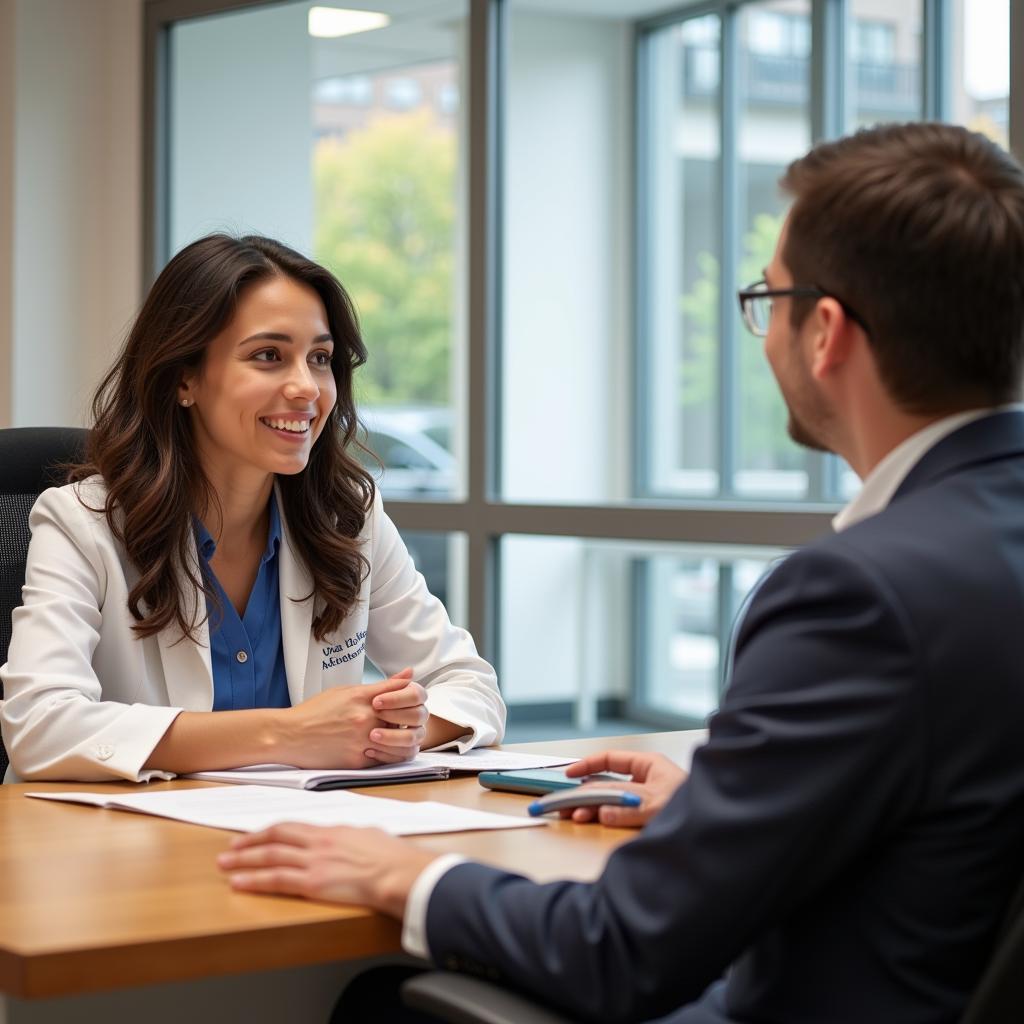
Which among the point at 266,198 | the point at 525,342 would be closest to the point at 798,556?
the point at 266,198

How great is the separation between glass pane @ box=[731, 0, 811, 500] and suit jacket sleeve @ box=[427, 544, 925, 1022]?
21.8ft

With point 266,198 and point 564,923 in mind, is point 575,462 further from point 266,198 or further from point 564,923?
point 564,923

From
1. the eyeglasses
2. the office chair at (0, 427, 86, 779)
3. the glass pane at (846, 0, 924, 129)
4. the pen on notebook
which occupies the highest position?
the glass pane at (846, 0, 924, 129)

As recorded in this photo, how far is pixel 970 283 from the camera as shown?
1.16 m

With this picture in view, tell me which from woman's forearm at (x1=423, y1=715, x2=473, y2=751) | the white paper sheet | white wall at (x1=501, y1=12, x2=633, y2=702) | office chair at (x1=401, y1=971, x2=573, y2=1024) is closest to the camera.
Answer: office chair at (x1=401, y1=971, x2=573, y2=1024)

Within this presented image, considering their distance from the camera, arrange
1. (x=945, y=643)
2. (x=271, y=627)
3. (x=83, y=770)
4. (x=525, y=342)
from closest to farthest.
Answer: (x=945, y=643), (x=83, y=770), (x=271, y=627), (x=525, y=342)

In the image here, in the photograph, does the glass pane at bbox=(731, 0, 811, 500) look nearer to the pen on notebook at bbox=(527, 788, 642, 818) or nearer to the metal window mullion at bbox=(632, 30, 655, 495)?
the metal window mullion at bbox=(632, 30, 655, 495)

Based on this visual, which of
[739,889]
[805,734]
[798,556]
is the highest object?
[798,556]

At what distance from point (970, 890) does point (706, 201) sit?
23.3 ft

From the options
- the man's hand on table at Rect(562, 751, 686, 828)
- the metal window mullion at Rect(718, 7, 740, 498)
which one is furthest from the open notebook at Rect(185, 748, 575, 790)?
the metal window mullion at Rect(718, 7, 740, 498)

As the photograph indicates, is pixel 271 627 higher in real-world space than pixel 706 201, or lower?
lower

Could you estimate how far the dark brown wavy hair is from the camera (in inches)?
86.9

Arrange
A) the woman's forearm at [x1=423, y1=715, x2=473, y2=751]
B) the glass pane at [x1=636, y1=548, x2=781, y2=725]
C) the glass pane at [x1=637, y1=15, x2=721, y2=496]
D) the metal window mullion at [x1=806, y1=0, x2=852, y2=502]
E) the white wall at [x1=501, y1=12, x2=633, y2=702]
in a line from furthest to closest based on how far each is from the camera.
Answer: the glass pane at [x1=637, y1=15, x2=721, y2=496] → the white wall at [x1=501, y1=12, x2=633, y2=702] → the glass pane at [x1=636, y1=548, x2=781, y2=725] → the metal window mullion at [x1=806, y1=0, x2=852, y2=502] → the woman's forearm at [x1=423, y1=715, x2=473, y2=751]

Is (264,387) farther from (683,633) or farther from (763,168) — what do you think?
(763,168)
